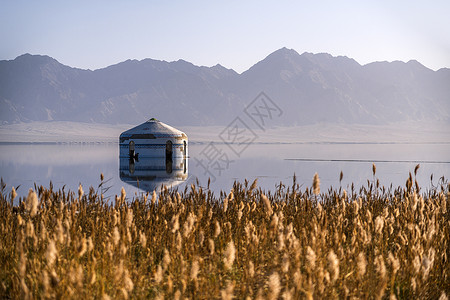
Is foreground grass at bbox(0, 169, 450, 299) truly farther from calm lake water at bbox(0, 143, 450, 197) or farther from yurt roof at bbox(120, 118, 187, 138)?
yurt roof at bbox(120, 118, 187, 138)

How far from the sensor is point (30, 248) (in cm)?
470

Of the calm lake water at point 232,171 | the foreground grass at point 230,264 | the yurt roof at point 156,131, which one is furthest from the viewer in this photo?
the yurt roof at point 156,131

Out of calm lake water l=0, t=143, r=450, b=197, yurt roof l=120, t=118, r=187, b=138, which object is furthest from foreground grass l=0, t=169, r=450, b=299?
yurt roof l=120, t=118, r=187, b=138

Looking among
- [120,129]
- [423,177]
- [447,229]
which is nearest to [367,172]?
[423,177]

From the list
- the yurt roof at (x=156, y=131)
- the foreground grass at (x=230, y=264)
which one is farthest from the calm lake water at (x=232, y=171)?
the yurt roof at (x=156, y=131)

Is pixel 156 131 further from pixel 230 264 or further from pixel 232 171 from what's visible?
pixel 230 264

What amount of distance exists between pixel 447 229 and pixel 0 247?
14.4 ft

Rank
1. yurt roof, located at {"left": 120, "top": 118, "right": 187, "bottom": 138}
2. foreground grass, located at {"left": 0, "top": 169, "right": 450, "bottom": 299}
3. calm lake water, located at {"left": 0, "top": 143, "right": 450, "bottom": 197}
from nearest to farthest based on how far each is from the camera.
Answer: foreground grass, located at {"left": 0, "top": 169, "right": 450, "bottom": 299} → calm lake water, located at {"left": 0, "top": 143, "right": 450, "bottom": 197} → yurt roof, located at {"left": 120, "top": 118, "right": 187, "bottom": 138}

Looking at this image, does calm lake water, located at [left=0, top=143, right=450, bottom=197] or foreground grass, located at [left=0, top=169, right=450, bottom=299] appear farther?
calm lake water, located at [left=0, top=143, right=450, bottom=197]

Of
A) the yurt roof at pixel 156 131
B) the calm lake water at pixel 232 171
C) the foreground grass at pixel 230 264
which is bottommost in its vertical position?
the calm lake water at pixel 232 171

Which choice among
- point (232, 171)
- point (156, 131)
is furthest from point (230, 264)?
point (156, 131)

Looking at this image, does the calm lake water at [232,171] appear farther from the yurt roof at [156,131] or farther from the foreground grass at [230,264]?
the yurt roof at [156,131]

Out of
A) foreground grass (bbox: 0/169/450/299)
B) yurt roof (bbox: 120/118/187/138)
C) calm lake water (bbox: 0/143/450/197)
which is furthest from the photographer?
yurt roof (bbox: 120/118/187/138)

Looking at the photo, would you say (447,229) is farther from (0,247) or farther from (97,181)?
(97,181)
